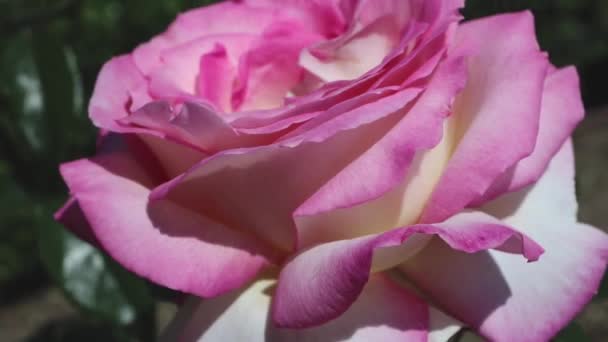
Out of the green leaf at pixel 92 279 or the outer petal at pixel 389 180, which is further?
the green leaf at pixel 92 279

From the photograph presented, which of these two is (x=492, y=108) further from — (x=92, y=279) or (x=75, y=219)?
(x=92, y=279)

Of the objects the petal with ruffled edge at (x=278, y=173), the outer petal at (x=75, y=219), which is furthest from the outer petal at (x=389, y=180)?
the outer petal at (x=75, y=219)

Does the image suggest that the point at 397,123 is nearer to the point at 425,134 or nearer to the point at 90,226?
the point at 425,134

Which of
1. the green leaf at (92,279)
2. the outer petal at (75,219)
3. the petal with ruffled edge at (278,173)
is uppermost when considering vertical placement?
the petal with ruffled edge at (278,173)

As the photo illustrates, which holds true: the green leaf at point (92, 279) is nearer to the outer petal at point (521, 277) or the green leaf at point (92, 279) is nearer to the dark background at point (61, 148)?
the dark background at point (61, 148)

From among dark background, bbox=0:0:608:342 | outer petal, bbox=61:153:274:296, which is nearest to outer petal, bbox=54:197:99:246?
outer petal, bbox=61:153:274:296

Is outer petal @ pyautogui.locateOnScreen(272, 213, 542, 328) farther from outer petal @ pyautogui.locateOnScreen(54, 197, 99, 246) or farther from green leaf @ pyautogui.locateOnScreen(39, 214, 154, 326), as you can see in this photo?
green leaf @ pyautogui.locateOnScreen(39, 214, 154, 326)
